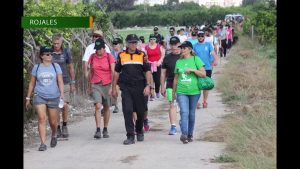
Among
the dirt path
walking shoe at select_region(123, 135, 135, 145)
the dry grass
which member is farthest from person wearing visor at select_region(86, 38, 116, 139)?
the dry grass


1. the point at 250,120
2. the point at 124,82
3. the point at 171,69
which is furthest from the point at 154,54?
the point at 250,120

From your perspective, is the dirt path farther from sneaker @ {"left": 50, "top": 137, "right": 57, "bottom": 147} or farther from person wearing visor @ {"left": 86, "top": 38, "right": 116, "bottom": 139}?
person wearing visor @ {"left": 86, "top": 38, "right": 116, "bottom": 139}

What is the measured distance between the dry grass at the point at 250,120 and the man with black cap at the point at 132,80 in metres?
1.37

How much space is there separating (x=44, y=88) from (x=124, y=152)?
1.72 m

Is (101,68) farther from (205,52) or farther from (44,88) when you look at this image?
(205,52)

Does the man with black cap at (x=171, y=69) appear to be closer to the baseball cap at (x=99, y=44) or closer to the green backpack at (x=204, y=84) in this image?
the green backpack at (x=204, y=84)

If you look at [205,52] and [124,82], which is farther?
[205,52]

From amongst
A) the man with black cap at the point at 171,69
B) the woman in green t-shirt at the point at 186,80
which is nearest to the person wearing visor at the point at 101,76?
the man with black cap at the point at 171,69

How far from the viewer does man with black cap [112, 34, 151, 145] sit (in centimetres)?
1134

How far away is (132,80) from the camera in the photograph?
1136 centimetres

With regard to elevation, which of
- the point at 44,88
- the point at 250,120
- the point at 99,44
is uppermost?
the point at 99,44
